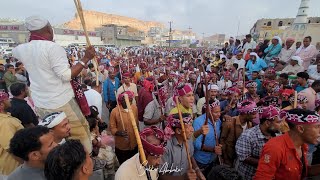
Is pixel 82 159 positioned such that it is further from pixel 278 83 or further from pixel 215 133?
pixel 278 83

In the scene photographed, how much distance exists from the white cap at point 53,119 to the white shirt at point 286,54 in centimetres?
1018

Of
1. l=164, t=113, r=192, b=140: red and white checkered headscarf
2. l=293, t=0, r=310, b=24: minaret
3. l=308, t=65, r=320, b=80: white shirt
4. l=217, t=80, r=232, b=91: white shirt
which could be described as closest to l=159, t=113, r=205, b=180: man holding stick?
l=164, t=113, r=192, b=140: red and white checkered headscarf

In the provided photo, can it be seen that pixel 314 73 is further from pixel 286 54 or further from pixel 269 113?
pixel 269 113

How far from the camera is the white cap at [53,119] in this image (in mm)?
2637

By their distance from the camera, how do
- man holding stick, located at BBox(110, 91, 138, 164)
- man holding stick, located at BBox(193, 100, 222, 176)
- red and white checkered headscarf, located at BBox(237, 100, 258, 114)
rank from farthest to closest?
1. man holding stick, located at BBox(110, 91, 138, 164)
2. red and white checkered headscarf, located at BBox(237, 100, 258, 114)
3. man holding stick, located at BBox(193, 100, 222, 176)

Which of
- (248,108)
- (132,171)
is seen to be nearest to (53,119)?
(132,171)

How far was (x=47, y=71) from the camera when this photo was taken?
8.84 feet

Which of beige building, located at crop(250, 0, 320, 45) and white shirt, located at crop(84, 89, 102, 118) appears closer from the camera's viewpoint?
white shirt, located at crop(84, 89, 102, 118)

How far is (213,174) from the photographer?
2.02 meters

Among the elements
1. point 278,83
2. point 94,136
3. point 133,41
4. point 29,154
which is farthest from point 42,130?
point 133,41

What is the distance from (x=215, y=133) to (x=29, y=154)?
2.71m

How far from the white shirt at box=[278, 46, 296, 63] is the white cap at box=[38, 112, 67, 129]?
401 inches

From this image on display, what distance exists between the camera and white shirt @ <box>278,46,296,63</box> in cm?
1022

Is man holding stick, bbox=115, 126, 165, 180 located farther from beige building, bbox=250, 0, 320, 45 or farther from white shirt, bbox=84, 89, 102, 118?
beige building, bbox=250, 0, 320, 45
